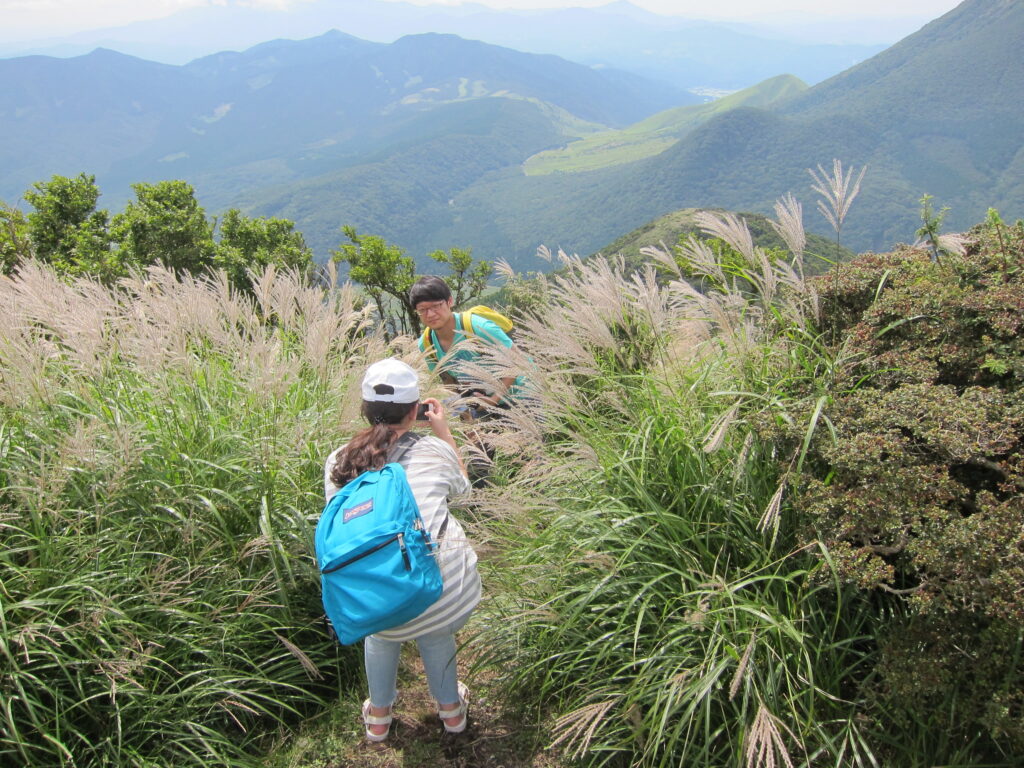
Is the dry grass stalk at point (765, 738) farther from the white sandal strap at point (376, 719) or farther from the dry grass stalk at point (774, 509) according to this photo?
the white sandal strap at point (376, 719)

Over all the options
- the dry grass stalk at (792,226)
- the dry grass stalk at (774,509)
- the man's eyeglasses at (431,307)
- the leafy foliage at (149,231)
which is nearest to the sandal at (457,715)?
the dry grass stalk at (774,509)

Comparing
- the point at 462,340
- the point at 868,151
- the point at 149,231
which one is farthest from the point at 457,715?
the point at 868,151

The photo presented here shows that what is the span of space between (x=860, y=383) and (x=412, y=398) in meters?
1.56

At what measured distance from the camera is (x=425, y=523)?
2.19 m

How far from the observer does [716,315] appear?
97.2 inches

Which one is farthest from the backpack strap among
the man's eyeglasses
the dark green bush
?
the man's eyeglasses

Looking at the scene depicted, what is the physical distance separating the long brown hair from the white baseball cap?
0.08 feet

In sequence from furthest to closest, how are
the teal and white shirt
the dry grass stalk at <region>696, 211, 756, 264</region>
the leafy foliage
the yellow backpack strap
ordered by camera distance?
the leafy foliage
the yellow backpack strap
the teal and white shirt
the dry grass stalk at <region>696, 211, 756, 264</region>

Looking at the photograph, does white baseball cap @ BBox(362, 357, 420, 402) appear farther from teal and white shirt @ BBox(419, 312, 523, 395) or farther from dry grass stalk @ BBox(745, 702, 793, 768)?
dry grass stalk @ BBox(745, 702, 793, 768)

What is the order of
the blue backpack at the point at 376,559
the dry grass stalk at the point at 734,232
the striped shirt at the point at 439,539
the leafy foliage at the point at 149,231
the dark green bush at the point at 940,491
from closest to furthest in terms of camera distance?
the dark green bush at the point at 940,491, the blue backpack at the point at 376,559, the striped shirt at the point at 439,539, the dry grass stalk at the point at 734,232, the leafy foliage at the point at 149,231

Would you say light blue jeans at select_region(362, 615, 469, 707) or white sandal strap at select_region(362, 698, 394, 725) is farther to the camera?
white sandal strap at select_region(362, 698, 394, 725)

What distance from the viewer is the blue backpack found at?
2031mm

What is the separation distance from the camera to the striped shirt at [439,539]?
2.21 m

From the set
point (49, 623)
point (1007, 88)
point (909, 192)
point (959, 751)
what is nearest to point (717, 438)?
point (959, 751)
